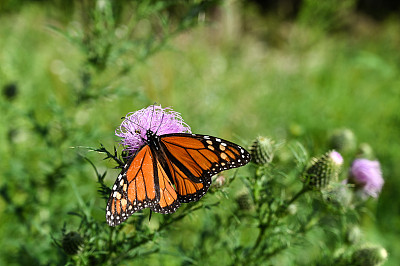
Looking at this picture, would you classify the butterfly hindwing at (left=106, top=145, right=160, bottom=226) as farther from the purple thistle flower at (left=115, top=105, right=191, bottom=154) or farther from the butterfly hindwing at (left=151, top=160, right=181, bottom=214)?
the purple thistle flower at (left=115, top=105, right=191, bottom=154)

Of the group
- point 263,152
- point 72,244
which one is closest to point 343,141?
point 263,152

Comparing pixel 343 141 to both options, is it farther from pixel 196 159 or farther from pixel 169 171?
pixel 169 171

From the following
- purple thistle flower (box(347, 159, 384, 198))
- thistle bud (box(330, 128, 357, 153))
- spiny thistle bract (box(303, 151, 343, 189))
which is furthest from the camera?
thistle bud (box(330, 128, 357, 153))

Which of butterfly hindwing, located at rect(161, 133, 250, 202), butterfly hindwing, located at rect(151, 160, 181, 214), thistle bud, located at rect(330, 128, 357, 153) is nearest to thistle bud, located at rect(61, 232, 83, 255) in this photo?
butterfly hindwing, located at rect(151, 160, 181, 214)

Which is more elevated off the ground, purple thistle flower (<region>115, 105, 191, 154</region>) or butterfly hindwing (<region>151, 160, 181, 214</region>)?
purple thistle flower (<region>115, 105, 191, 154</region>)

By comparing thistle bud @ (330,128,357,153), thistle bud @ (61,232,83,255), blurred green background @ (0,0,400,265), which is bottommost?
thistle bud @ (61,232,83,255)

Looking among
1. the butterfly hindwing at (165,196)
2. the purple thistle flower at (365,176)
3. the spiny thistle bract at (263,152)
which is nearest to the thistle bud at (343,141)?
the purple thistle flower at (365,176)
